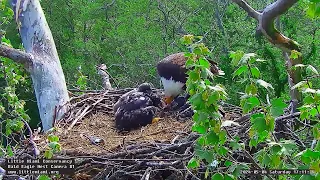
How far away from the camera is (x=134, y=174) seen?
3.27 metres

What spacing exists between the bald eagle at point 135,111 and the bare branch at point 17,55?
972 millimetres

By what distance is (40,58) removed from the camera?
16.0 ft

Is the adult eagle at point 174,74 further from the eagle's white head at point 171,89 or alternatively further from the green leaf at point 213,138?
the green leaf at point 213,138

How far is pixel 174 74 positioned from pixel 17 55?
4.94 ft

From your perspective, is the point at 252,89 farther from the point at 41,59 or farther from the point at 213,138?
the point at 41,59

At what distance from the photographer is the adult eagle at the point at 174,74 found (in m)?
4.70

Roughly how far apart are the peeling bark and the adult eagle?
101 centimetres

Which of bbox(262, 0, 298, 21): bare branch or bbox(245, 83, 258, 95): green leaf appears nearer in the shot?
bbox(245, 83, 258, 95): green leaf

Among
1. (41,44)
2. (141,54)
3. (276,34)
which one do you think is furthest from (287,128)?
(141,54)

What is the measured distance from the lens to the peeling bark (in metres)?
4.86

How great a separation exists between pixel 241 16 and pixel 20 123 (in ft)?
29.5

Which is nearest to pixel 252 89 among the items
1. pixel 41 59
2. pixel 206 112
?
pixel 206 112

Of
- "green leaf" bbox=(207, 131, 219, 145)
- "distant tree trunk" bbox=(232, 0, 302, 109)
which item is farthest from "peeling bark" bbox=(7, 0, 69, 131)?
"green leaf" bbox=(207, 131, 219, 145)

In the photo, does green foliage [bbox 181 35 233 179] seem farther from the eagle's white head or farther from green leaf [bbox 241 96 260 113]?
the eagle's white head
